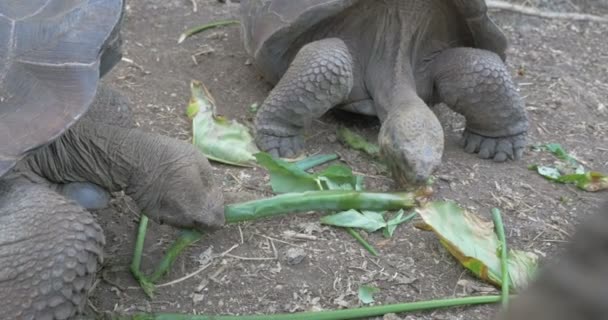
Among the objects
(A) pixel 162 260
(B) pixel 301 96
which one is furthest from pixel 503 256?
(B) pixel 301 96

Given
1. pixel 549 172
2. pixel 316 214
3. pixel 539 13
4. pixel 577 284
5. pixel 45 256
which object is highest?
pixel 577 284

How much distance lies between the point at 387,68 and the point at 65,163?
6.56 ft

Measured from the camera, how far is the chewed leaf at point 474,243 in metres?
2.63

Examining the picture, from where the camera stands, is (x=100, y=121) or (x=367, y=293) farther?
(x=100, y=121)

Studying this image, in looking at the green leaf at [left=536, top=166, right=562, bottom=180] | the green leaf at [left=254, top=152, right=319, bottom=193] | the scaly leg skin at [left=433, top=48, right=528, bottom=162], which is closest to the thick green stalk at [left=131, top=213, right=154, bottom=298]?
the green leaf at [left=254, top=152, right=319, bottom=193]

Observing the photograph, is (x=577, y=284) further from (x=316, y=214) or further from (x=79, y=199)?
(x=316, y=214)

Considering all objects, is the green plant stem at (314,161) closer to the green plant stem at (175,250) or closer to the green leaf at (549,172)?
the green plant stem at (175,250)

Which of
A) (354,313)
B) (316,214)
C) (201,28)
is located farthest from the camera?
(201,28)

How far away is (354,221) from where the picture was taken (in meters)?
2.94

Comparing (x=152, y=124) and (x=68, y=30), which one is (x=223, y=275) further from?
(x=152, y=124)

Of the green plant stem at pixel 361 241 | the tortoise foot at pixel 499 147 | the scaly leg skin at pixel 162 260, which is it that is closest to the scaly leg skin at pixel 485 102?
the tortoise foot at pixel 499 147

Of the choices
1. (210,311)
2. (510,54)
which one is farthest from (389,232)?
(510,54)

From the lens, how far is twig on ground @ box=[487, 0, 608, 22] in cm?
607

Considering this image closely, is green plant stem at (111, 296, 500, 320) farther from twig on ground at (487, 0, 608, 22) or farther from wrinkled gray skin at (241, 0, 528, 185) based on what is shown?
twig on ground at (487, 0, 608, 22)
